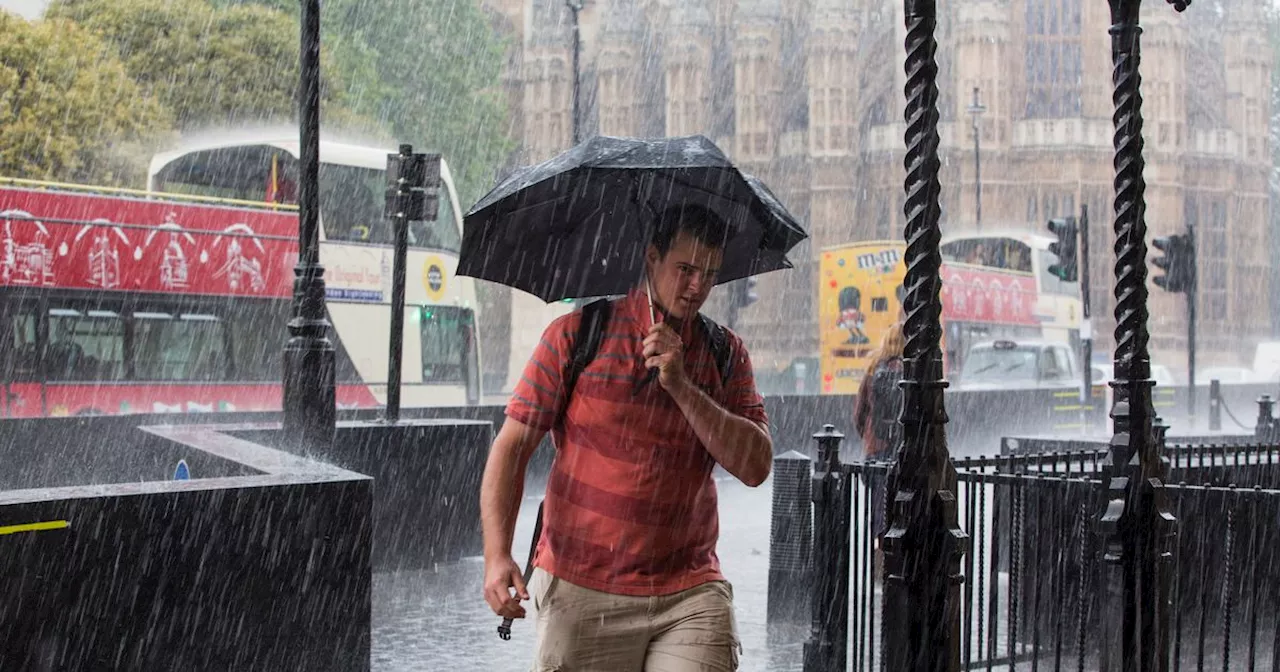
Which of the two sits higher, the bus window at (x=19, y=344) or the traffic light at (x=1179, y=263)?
the traffic light at (x=1179, y=263)

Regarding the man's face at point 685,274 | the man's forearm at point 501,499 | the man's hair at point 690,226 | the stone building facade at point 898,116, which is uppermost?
the stone building facade at point 898,116

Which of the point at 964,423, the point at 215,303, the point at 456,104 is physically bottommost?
the point at 964,423

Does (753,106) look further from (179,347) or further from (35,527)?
(35,527)

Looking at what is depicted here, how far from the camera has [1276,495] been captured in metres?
5.69

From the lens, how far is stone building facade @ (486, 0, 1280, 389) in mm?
57938

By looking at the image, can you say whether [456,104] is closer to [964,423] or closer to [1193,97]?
[964,423]

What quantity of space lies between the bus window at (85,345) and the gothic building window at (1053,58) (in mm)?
50571

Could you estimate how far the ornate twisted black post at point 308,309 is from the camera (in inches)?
374

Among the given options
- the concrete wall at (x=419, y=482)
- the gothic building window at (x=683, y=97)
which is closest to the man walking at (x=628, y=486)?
the concrete wall at (x=419, y=482)

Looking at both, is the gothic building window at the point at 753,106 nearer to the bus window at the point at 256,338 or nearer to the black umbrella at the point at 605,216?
the bus window at the point at 256,338

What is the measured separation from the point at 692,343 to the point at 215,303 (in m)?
16.8

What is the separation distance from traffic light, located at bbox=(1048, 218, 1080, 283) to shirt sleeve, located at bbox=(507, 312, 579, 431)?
70.1 feet

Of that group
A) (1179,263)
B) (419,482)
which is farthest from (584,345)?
(1179,263)

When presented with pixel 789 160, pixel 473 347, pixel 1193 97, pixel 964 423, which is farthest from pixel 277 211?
pixel 1193 97
